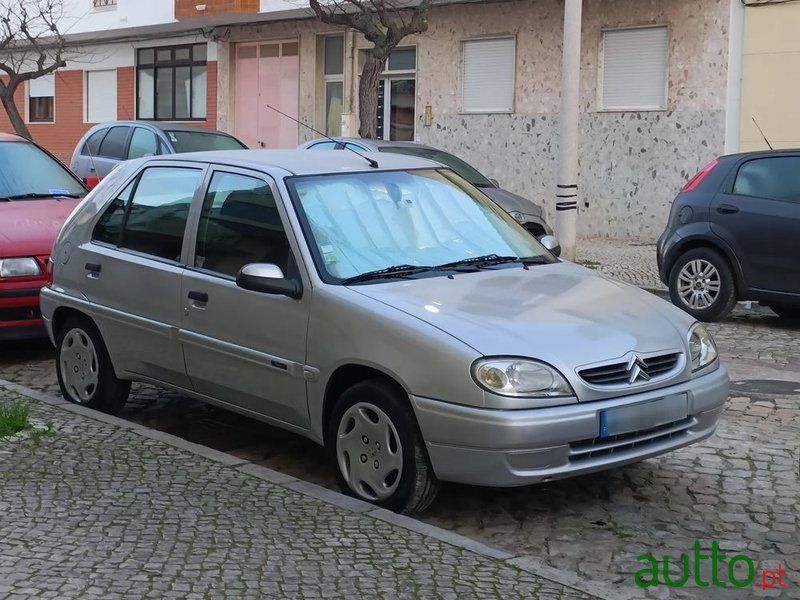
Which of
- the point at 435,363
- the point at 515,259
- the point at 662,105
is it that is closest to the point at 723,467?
the point at 515,259

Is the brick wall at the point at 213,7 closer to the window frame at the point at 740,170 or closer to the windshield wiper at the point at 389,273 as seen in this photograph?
the window frame at the point at 740,170

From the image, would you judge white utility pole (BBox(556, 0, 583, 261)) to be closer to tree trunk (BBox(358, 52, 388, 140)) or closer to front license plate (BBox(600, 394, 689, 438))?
tree trunk (BBox(358, 52, 388, 140))

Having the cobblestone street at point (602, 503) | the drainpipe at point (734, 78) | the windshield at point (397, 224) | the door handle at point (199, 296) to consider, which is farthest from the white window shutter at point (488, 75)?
the door handle at point (199, 296)

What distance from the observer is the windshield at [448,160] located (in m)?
15.3

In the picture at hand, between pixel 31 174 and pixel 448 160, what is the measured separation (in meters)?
6.75

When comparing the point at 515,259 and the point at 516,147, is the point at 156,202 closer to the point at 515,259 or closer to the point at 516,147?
the point at 515,259

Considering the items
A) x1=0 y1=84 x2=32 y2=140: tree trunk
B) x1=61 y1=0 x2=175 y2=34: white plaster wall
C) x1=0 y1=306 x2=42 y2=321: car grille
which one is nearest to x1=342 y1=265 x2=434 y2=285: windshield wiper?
x1=0 y1=306 x2=42 y2=321: car grille

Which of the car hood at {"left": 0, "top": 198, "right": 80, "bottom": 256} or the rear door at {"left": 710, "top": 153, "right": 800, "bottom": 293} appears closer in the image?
the car hood at {"left": 0, "top": 198, "right": 80, "bottom": 256}

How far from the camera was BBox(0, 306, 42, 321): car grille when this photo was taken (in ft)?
28.4

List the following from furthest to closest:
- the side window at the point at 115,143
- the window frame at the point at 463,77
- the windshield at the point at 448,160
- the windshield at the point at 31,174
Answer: the window frame at the point at 463,77 < the side window at the point at 115,143 < the windshield at the point at 448,160 < the windshield at the point at 31,174

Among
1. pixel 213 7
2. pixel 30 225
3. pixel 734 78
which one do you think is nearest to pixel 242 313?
pixel 30 225

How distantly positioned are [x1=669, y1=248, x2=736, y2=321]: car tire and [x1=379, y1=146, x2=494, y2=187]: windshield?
419 centimetres

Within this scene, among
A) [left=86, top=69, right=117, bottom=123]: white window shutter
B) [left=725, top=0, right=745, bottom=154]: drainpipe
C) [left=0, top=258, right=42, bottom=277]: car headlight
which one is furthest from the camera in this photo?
[left=86, top=69, right=117, bottom=123]: white window shutter

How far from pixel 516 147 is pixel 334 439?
16.8 m
